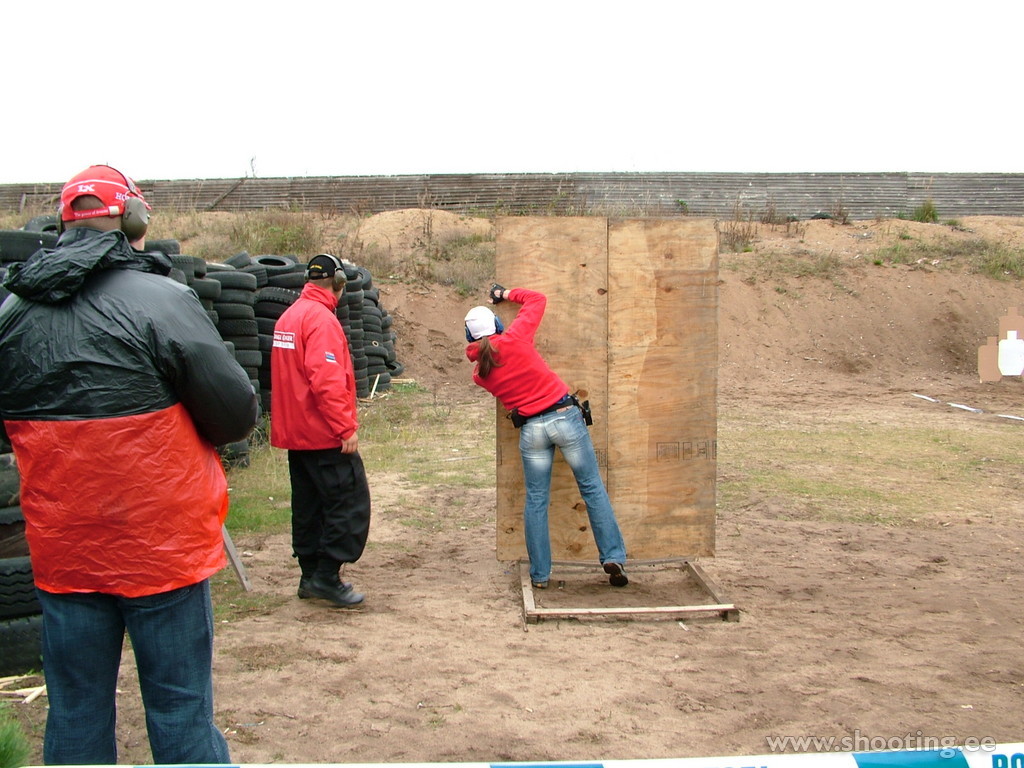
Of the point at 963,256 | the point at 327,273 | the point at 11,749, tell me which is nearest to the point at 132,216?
the point at 11,749

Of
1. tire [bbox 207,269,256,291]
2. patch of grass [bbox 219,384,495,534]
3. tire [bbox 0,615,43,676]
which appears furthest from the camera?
tire [bbox 207,269,256,291]

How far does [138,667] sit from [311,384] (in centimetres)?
296

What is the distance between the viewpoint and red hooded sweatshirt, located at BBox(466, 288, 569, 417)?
19.3ft

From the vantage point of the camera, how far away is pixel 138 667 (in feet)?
9.68

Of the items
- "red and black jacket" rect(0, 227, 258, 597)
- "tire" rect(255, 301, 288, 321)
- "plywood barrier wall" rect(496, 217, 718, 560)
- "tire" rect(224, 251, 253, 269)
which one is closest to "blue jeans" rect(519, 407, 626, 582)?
"plywood barrier wall" rect(496, 217, 718, 560)

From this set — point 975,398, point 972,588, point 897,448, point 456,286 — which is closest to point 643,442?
point 972,588

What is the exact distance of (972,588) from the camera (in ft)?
21.6

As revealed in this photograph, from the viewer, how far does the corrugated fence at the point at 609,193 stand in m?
27.6

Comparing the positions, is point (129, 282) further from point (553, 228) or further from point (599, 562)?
point (599, 562)

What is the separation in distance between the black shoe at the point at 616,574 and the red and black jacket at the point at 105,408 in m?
3.82

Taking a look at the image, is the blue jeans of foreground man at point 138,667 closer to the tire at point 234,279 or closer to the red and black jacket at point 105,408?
the red and black jacket at point 105,408

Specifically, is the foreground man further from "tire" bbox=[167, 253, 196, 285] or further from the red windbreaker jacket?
"tire" bbox=[167, 253, 196, 285]

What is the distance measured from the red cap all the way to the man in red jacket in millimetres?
2815

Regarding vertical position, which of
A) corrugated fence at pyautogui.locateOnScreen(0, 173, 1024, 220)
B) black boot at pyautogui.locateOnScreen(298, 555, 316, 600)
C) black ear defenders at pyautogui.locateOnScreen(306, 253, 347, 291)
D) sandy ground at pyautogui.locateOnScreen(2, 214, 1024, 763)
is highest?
corrugated fence at pyautogui.locateOnScreen(0, 173, 1024, 220)
